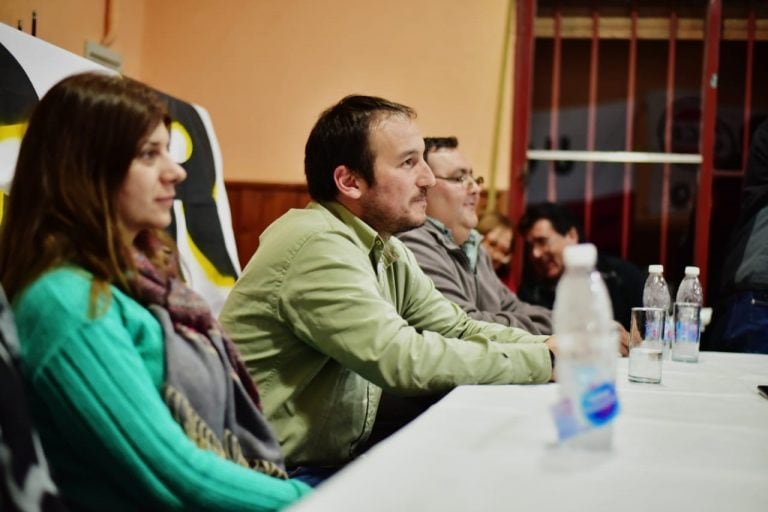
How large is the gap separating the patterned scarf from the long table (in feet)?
0.86

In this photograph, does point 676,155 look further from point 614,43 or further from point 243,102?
point 243,102

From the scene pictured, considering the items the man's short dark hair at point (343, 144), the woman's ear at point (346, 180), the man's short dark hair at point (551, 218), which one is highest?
the man's short dark hair at point (343, 144)

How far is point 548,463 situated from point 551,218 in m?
2.79

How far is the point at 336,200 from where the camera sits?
1798mm

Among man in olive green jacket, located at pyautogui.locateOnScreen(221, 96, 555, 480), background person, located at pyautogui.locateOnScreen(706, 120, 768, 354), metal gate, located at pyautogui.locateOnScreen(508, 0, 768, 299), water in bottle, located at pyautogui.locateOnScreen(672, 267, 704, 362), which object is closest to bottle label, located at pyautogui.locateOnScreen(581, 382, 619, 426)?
man in olive green jacket, located at pyautogui.locateOnScreen(221, 96, 555, 480)

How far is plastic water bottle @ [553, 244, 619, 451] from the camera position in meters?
0.86

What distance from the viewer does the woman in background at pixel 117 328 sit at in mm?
917

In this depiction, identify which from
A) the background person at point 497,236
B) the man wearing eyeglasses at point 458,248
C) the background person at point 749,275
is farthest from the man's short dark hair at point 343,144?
the background person at point 497,236

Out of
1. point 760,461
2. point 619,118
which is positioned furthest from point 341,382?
point 619,118

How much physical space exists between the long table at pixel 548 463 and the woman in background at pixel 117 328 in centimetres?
24

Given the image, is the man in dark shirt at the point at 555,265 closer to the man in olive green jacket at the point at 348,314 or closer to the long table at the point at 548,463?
the man in olive green jacket at the point at 348,314

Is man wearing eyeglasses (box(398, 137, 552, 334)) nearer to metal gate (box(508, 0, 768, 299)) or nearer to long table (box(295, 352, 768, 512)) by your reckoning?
long table (box(295, 352, 768, 512))

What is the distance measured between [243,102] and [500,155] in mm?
1376

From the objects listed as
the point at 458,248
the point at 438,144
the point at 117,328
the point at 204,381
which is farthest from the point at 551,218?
the point at 117,328
